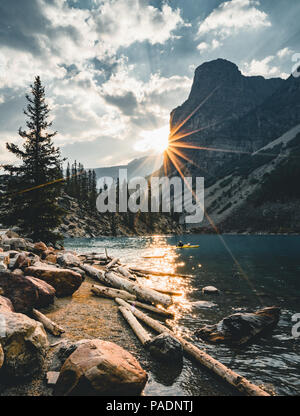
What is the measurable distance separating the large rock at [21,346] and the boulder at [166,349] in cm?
303

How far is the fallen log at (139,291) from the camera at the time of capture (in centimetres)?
1127

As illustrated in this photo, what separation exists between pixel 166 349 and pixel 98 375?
254 cm

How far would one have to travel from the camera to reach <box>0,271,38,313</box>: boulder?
7.38 metres

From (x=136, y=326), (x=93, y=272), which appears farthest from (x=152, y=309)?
(x=93, y=272)

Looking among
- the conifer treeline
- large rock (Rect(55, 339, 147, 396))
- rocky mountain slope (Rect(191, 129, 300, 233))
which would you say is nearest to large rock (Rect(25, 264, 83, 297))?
large rock (Rect(55, 339, 147, 396))

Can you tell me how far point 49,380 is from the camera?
482 centimetres

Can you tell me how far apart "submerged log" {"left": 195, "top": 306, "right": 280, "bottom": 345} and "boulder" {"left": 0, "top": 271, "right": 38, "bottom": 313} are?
620 centimetres

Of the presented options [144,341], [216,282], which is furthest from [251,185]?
[144,341]

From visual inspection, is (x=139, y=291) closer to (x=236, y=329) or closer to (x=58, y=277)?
(x=58, y=277)

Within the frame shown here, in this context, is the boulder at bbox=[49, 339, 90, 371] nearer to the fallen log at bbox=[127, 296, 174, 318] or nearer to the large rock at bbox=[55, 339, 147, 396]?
the large rock at bbox=[55, 339, 147, 396]

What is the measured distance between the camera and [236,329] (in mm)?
8203

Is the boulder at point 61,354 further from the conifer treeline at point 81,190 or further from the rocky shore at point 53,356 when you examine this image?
the conifer treeline at point 81,190
